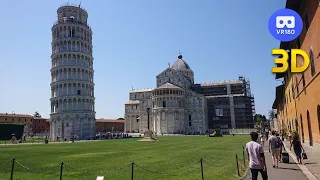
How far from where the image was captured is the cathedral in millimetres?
87125

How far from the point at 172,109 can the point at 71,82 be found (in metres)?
32.2

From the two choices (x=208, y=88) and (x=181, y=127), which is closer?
(x=181, y=127)

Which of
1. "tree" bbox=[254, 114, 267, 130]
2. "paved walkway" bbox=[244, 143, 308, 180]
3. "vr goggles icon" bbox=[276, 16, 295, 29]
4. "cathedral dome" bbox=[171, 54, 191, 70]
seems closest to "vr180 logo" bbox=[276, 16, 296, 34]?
"vr goggles icon" bbox=[276, 16, 295, 29]

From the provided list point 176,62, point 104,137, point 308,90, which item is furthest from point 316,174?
point 176,62

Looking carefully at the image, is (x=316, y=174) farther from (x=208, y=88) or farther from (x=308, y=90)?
(x=208, y=88)

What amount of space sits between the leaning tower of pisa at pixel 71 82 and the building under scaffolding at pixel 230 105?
46.9 metres

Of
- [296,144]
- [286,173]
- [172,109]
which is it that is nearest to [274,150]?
[296,144]

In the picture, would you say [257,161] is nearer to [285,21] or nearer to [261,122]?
[285,21]

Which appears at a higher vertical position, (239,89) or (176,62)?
(176,62)

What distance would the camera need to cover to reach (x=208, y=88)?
107 m

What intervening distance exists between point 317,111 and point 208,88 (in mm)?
88063

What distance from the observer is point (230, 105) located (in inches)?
3939

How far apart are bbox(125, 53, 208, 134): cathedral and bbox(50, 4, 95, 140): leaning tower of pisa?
18.5m

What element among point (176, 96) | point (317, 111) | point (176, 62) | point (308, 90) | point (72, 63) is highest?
point (176, 62)
